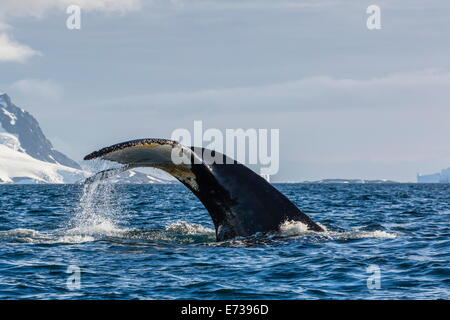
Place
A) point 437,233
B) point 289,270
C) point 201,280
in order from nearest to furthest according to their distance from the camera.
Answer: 1. point 201,280
2. point 289,270
3. point 437,233

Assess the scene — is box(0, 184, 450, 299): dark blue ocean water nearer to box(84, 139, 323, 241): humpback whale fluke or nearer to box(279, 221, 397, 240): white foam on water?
box(279, 221, 397, 240): white foam on water

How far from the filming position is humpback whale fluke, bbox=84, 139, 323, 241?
955 centimetres

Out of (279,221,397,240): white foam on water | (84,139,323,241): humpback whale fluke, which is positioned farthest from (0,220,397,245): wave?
(84,139,323,241): humpback whale fluke

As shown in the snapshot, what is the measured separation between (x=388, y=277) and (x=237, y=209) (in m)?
2.18

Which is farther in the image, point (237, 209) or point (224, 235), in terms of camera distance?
point (224, 235)

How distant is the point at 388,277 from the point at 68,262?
14.7 feet

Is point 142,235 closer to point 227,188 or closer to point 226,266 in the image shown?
point 226,266

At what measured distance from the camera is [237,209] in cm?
1010

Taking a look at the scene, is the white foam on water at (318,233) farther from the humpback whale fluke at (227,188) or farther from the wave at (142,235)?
the humpback whale fluke at (227,188)
